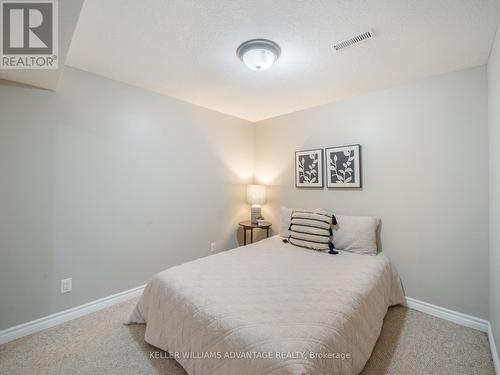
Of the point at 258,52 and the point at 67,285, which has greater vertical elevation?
the point at 258,52

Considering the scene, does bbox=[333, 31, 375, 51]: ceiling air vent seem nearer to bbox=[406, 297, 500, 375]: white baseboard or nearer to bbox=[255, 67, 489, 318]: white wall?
bbox=[255, 67, 489, 318]: white wall

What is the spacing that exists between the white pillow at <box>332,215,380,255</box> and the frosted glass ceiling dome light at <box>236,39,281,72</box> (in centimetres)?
183

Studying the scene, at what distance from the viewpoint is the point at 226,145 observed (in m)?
3.41

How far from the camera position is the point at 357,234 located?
244 centimetres

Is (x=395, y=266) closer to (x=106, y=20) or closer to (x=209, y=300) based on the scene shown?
(x=209, y=300)

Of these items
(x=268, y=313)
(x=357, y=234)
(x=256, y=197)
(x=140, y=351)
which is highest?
(x=256, y=197)

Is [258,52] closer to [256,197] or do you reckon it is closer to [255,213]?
[256,197]

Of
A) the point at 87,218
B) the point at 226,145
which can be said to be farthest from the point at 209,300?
the point at 226,145

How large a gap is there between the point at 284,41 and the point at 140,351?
253 cm

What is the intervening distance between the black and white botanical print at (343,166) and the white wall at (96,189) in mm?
1554

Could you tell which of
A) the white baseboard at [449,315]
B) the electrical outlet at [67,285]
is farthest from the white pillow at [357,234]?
the electrical outlet at [67,285]

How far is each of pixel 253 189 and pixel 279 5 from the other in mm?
2388

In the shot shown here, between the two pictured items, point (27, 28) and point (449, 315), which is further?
point (449, 315)

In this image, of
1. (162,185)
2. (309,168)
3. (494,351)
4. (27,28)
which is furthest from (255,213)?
(27,28)
